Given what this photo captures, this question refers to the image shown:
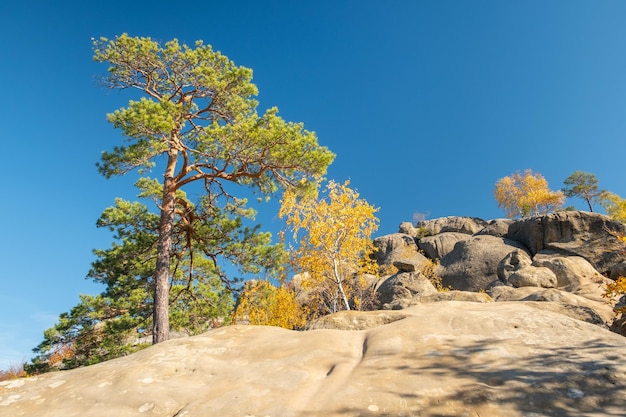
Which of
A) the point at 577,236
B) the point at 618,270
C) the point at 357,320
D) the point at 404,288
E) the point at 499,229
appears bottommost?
the point at 357,320

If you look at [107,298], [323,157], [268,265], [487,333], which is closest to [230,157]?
[323,157]

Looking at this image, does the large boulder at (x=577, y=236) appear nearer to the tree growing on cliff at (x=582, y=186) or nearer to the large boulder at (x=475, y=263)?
the large boulder at (x=475, y=263)

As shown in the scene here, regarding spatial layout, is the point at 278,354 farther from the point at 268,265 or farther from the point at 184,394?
the point at 268,265

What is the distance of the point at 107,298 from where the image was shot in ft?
43.7

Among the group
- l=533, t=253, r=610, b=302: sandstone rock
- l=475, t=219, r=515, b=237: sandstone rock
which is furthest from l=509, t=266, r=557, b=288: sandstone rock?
l=475, t=219, r=515, b=237: sandstone rock

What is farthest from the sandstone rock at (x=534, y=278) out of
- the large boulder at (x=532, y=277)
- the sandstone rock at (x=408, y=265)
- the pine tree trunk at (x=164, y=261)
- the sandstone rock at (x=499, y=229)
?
the pine tree trunk at (x=164, y=261)

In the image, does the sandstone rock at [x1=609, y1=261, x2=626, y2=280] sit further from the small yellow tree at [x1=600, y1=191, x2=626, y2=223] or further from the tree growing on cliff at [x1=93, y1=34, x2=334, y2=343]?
the tree growing on cliff at [x1=93, y1=34, x2=334, y2=343]

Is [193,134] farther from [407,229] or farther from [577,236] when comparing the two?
[407,229]

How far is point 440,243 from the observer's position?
127 ft

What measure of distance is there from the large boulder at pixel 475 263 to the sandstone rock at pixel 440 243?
4.70 meters

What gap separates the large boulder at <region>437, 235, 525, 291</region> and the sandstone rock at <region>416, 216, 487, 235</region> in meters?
9.10

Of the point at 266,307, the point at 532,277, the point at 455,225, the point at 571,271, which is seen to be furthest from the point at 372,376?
the point at 455,225

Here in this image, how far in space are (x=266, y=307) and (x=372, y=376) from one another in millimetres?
11272

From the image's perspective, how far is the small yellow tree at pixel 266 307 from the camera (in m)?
14.0
